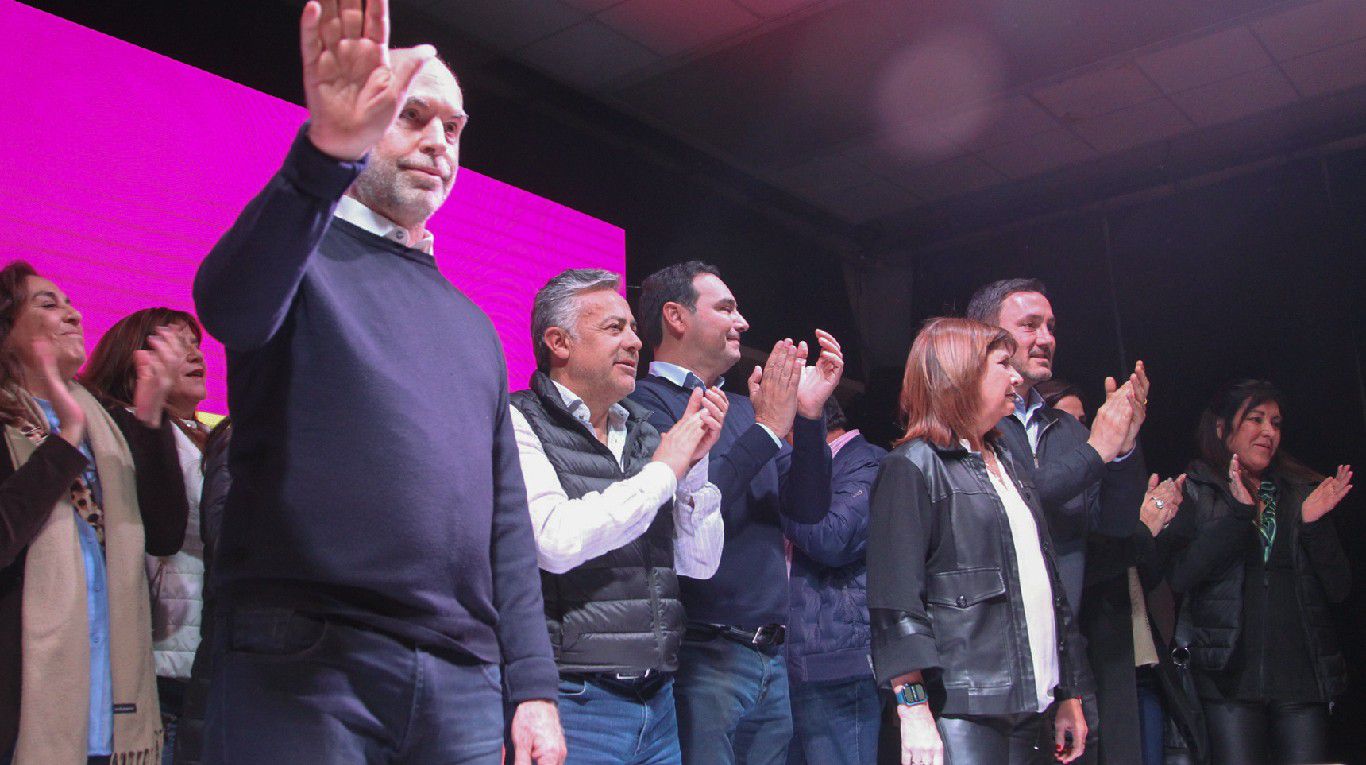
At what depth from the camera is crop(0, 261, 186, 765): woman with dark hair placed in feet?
7.04

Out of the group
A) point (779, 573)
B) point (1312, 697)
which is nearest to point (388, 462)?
point (779, 573)

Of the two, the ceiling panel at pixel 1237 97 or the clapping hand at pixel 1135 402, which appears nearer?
the clapping hand at pixel 1135 402

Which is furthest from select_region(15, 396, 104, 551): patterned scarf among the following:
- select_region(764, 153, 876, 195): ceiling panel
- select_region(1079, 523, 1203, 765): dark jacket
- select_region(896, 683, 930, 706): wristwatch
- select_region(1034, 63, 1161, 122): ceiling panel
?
select_region(1034, 63, 1161, 122): ceiling panel

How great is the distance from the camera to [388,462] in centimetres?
133

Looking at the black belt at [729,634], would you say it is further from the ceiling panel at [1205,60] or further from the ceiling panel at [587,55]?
the ceiling panel at [1205,60]

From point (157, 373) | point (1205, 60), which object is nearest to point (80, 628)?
point (157, 373)

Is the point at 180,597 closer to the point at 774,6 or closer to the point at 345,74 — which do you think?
the point at 345,74

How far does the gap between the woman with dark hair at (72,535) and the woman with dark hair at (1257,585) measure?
325 centimetres

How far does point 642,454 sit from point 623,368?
0.61ft

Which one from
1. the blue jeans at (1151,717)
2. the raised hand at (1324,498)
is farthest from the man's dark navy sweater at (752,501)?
the raised hand at (1324,498)

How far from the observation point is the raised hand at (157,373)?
2082 mm

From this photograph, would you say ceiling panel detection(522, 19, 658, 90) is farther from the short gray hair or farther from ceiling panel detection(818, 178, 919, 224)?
the short gray hair

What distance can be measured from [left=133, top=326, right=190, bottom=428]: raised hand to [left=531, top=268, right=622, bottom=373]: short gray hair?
0.72 metres

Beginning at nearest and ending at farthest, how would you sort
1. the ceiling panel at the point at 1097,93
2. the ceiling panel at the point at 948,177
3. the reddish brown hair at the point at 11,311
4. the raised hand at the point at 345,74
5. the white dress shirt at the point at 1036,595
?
the raised hand at the point at 345,74 → the white dress shirt at the point at 1036,595 → the reddish brown hair at the point at 11,311 → the ceiling panel at the point at 1097,93 → the ceiling panel at the point at 948,177
